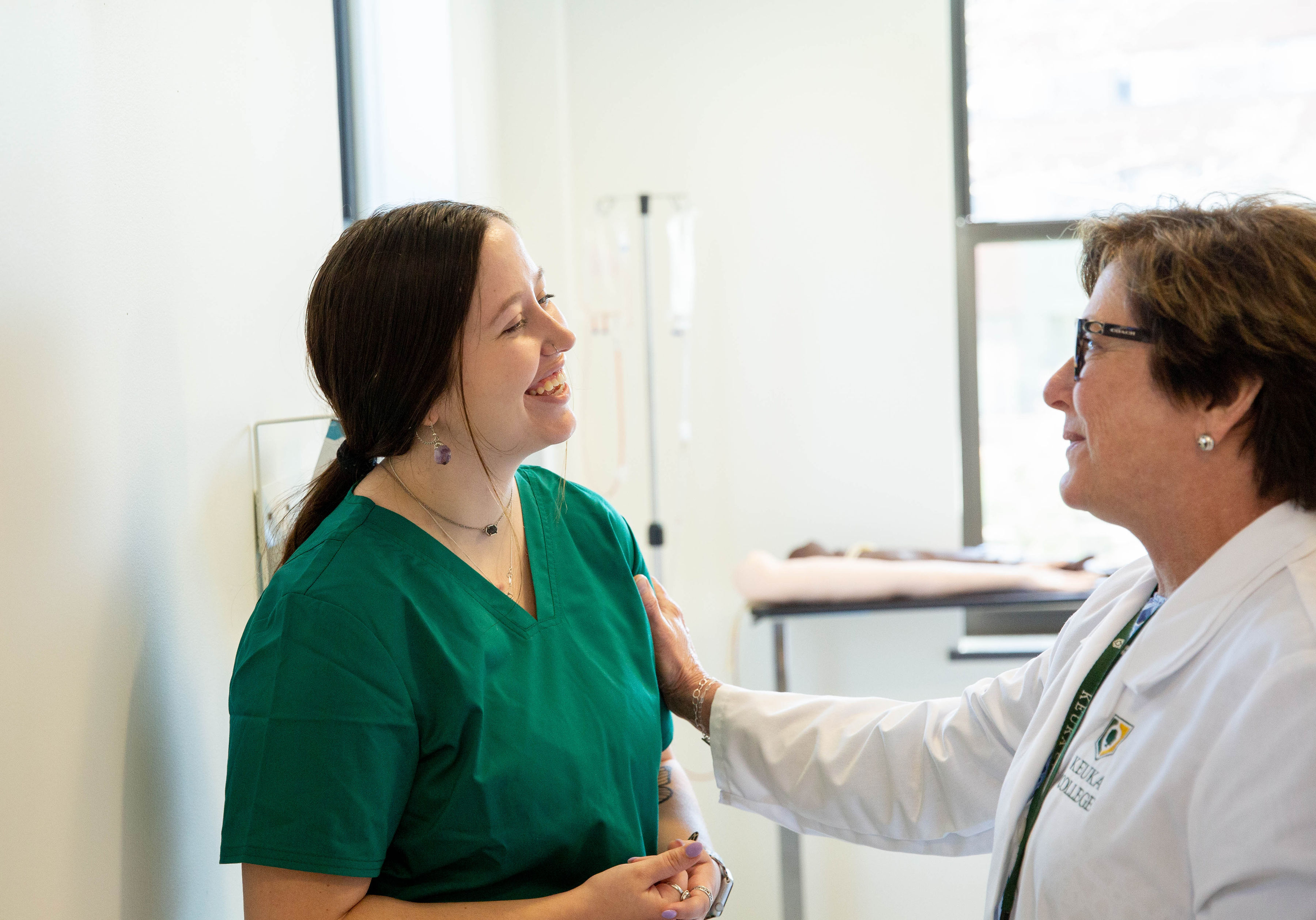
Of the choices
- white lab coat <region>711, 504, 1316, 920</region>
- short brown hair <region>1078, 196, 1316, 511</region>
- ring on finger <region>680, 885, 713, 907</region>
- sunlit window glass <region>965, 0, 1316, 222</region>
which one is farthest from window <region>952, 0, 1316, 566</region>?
ring on finger <region>680, 885, 713, 907</region>

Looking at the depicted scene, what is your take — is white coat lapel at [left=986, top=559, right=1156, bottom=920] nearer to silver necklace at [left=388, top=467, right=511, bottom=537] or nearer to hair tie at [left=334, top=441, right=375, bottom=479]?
silver necklace at [left=388, top=467, right=511, bottom=537]

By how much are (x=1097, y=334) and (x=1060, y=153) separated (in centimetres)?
227

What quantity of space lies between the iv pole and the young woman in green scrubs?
1.68 m

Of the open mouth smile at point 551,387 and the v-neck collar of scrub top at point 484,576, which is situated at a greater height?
the open mouth smile at point 551,387

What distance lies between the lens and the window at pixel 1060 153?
306 centimetres

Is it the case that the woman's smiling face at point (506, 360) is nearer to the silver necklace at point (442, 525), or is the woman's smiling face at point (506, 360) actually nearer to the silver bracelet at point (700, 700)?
the silver necklace at point (442, 525)

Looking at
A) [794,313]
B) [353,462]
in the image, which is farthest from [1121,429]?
[794,313]

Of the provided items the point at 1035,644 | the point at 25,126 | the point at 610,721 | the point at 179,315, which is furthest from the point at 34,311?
the point at 1035,644

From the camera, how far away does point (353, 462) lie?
1.14 meters

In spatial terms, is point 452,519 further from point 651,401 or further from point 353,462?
point 651,401

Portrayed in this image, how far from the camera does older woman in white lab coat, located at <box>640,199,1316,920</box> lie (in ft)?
2.92

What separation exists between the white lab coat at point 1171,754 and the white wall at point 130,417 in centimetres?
87

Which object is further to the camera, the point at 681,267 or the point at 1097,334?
the point at 681,267

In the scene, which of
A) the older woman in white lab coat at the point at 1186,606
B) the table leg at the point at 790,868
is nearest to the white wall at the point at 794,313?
the table leg at the point at 790,868
